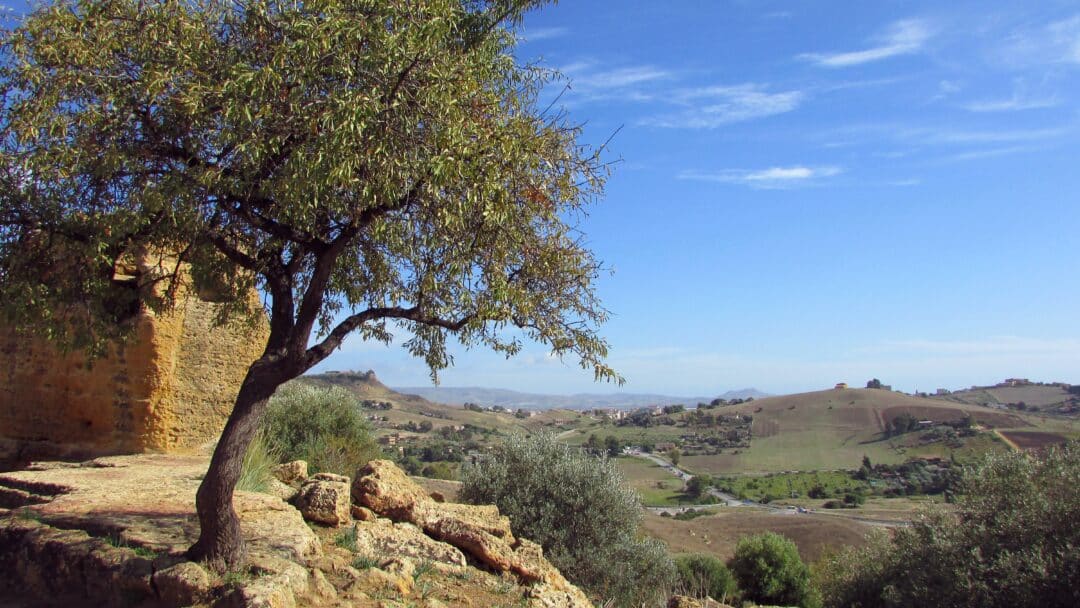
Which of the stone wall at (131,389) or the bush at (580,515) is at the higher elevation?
the stone wall at (131,389)

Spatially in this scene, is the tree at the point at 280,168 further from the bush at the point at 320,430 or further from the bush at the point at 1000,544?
the bush at the point at 1000,544

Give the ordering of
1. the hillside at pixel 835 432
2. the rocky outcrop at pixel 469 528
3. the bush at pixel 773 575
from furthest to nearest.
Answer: the hillside at pixel 835 432, the bush at pixel 773 575, the rocky outcrop at pixel 469 528

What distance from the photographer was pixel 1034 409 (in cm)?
7444

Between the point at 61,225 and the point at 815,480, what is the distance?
6501cm

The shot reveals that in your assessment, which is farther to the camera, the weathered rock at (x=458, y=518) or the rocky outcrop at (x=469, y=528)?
the weathered rock at (x=458, y=518)

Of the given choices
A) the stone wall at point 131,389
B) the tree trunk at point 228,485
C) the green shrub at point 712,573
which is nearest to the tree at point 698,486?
the green shrub at point 712,573

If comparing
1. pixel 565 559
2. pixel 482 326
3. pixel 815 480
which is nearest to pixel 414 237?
pixel 482 326

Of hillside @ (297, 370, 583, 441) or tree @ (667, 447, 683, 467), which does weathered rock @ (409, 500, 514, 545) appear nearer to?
hillside @ (297, 370, 583, 441)

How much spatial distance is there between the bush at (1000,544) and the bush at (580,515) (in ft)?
13.9

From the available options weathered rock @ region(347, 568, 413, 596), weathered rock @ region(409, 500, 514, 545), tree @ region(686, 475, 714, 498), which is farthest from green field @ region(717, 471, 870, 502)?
weathered rock @ region(347, 568, 413, 596)

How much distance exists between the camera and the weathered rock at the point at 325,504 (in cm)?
852

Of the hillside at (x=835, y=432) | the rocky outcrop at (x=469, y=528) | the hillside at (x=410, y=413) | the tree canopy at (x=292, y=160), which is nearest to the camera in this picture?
the tree canopy at (x=292, y=160)

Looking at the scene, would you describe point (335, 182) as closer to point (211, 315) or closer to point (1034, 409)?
point (211, 315)

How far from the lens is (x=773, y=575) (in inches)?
871
